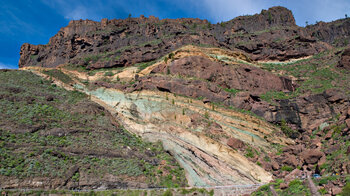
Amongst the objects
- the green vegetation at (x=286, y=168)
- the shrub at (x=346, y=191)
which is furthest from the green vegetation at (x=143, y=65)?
the shrub at (x=346, y=191)

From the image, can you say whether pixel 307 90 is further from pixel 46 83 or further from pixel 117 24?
pixel 117 24

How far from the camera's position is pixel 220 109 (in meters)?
35.7

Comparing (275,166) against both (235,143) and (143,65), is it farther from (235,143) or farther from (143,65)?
(143,65)

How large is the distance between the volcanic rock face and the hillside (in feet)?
1.40

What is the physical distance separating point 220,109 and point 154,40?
110ft

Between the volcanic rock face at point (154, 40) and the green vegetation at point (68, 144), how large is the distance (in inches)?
885

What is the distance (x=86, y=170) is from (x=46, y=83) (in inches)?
904

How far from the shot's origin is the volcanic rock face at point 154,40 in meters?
55.7

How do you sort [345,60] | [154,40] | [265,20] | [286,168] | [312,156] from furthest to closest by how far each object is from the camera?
[265,20]
[154,40]
[345,60]
[286,168]
[312,156]

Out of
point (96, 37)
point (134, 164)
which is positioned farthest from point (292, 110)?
point (96, 37)

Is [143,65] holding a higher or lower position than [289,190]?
higher

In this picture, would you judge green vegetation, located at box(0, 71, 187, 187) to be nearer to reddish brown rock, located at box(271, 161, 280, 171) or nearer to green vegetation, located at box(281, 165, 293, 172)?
reddish brown rock, located at box(271, 161, 280, 171)

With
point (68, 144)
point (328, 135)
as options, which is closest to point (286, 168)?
point (328, 135)

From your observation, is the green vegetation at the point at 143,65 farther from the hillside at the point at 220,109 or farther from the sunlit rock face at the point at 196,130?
the sunlit rock face at the point at 196,130
